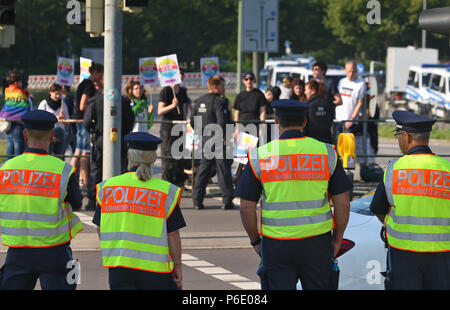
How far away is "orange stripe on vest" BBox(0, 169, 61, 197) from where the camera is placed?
6215 mm

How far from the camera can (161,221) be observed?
19.3 ft

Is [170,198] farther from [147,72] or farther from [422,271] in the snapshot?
[147,72]

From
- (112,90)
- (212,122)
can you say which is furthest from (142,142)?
(212,122)

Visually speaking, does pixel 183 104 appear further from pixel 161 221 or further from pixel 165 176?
pixel 161 221

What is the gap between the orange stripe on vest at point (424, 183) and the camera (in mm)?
6156

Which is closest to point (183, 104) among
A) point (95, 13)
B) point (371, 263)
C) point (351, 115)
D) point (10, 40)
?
point (351, 115)

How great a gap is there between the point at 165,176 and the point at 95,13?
17.1ft

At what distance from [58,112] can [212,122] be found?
3.61 metres

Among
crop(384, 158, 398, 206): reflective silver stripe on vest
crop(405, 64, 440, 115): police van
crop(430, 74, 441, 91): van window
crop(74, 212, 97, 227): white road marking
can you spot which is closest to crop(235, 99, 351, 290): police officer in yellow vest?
crop(384, 158, 398, 206): reflective silver stripe on vest

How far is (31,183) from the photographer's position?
6.23m

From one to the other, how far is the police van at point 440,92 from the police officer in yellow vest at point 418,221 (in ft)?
108

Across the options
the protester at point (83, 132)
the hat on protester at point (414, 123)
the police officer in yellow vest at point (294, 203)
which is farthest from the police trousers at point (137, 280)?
the protester at point (83, 132)

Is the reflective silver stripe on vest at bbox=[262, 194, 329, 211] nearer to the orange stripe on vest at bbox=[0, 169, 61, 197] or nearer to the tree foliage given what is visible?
the orange stripe on vest at bbox=[0, 169, 61, 197]

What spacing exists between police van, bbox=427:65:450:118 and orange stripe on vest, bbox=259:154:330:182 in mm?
33161
